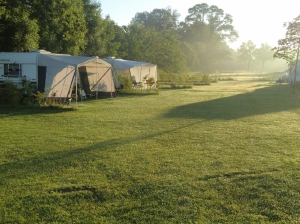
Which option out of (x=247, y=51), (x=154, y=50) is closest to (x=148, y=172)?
(x=154, y=50)

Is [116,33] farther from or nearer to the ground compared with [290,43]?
farther from the ground

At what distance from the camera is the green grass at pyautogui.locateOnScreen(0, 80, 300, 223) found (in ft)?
12.1

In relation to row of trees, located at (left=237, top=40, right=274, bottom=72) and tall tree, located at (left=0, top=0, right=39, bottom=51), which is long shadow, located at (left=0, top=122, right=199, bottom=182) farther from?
row of trees, located at (left=237, top=40, right=274, bottom=72)

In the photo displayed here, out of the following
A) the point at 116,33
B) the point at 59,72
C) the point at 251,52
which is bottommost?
the point at 59,72

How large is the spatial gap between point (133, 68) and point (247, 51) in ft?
253

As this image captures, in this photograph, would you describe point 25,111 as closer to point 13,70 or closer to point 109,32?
point 13,70

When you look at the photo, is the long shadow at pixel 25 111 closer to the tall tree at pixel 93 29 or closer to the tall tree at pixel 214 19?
the tall tree at pixel 93 29

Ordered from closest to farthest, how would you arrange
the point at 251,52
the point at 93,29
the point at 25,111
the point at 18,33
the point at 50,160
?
the point at 50,160
the point at 25,111
the point at 18,33
the point at 93,29
the point at 251,52

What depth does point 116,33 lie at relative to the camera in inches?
1561

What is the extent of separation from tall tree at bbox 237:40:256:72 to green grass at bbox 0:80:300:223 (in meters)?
87.3

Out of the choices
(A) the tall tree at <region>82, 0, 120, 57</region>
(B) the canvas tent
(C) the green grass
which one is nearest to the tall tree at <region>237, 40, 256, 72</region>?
(A) the tall tree at <region>82, 0, 120, 57</region>

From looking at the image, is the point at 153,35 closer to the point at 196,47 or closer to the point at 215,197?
the point at 196,47

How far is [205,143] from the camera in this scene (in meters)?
6.92

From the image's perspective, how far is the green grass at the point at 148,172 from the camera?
145 inches
